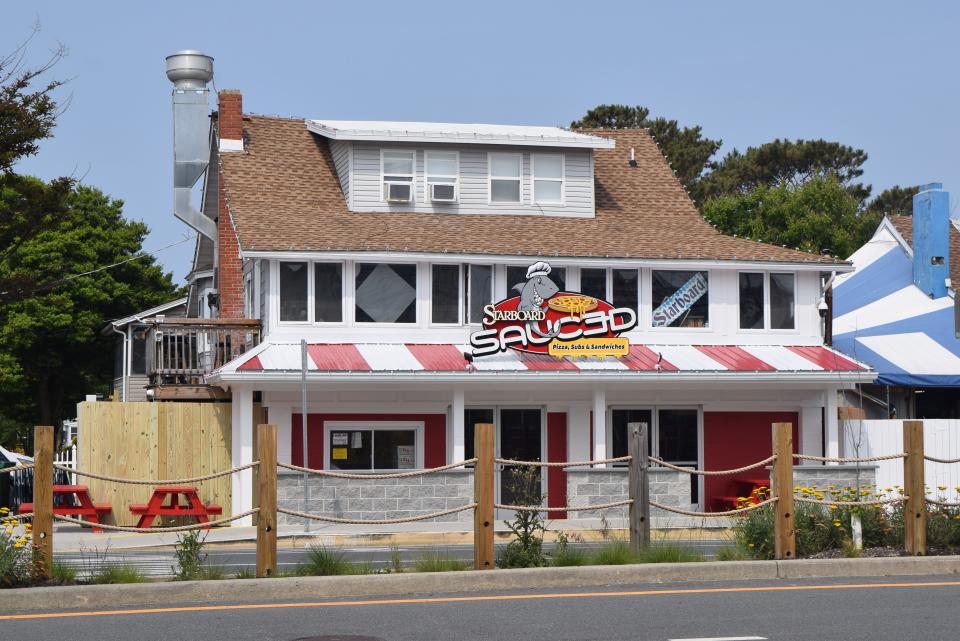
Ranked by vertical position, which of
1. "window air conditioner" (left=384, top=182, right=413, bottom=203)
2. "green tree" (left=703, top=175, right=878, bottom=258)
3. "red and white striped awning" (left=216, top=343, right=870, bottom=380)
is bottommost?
"red and white striped awning" (left=216, top=343, right=870, bottom=380)

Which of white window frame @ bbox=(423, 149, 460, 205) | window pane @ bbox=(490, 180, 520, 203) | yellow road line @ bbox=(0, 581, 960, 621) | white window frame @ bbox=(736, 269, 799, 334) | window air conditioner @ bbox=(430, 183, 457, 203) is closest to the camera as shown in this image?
yellow road line @ bbox=(0, 581, 960, 621)

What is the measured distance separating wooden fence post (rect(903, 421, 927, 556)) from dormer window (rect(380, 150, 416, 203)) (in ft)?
56.6

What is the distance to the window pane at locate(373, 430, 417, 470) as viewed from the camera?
2819 cm

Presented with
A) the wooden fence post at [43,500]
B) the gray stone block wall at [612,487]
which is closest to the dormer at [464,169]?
the gray stone block wall at [612,487]

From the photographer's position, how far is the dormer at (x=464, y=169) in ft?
102

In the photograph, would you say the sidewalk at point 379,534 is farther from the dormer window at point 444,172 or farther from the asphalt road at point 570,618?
the dormer window at point 444,172

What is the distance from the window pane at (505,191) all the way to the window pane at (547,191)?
470mm

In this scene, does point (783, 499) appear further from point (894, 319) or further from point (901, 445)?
point (894, 319)

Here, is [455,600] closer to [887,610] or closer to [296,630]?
[296,630]

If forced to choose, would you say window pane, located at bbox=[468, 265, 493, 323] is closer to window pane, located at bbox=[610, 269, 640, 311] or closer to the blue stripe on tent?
window pane, located at bbox=[610, 269, 640, 311]

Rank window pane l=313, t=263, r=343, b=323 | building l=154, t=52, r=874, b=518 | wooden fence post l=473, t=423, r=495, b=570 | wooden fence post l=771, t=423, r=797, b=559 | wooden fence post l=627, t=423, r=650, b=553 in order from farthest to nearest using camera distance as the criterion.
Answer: window pane l=313, t=263, r=343, b=323
building l=154, t=52, r=874, b=518
wooden fence post l=627, t=423, r=650, b=553
wooden fence post l=771, t=423, r=797, b=559
wooden fence post l=473, t=423, r=495, b=570

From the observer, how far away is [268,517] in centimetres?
1366

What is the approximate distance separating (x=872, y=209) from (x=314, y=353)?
4847 centimetres

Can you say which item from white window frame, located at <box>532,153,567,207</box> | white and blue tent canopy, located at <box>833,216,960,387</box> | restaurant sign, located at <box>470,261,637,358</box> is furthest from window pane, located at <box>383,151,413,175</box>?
white and blue tent canopy, located at <box>833,216,960,387</box>
